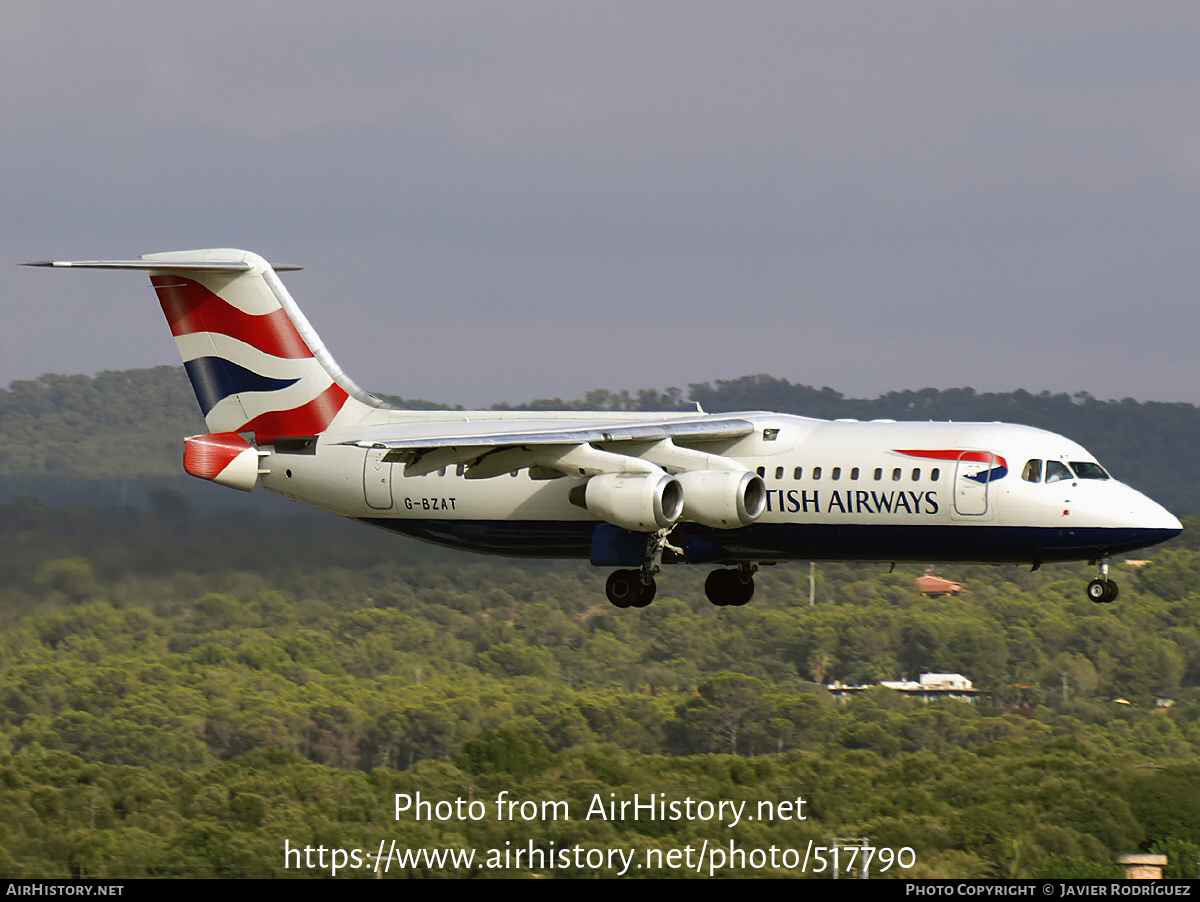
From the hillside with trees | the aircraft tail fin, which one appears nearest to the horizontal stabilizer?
the aircraft tail fin

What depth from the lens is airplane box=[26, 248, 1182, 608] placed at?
82.6ft

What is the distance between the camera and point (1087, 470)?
83.1 ft

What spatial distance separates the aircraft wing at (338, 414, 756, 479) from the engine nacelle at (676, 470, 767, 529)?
14.2 inches

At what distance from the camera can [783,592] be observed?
96.7 meters

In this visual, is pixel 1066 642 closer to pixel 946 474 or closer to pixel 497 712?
pixel 497 712

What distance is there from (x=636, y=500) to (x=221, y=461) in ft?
24.4

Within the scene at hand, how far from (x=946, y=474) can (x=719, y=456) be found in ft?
11.0

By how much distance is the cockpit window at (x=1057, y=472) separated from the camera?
25141mm

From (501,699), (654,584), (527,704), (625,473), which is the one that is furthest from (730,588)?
(501,699)

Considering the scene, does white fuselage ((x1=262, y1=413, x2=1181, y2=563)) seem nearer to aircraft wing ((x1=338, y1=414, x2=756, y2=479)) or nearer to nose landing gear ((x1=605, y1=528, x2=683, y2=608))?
aircraft wing ((x1=338, y1=414, x2=756, y2=479))

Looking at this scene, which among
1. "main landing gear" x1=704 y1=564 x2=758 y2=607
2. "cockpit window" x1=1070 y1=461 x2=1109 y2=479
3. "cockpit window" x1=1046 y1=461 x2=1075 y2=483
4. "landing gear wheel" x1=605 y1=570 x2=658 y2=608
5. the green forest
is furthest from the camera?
the green forest

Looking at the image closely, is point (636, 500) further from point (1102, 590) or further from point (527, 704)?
point (527, 704)

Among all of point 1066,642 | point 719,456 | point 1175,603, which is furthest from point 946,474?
point 1175,603

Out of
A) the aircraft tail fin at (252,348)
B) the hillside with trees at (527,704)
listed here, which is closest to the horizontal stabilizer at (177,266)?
the aircraft tail fin at (252,348)
